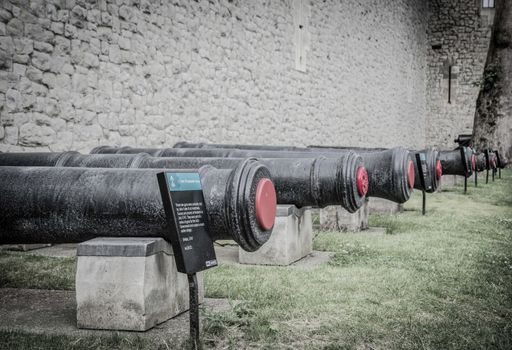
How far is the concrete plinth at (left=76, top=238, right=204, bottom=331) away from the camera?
285 centimetres

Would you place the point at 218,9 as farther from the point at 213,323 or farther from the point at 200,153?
the point at 213,323

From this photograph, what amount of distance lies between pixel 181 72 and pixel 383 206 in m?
3.30

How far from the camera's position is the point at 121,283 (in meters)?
2.88

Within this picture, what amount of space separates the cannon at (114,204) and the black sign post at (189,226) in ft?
0.44

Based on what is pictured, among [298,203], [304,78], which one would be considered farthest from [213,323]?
[304,78]

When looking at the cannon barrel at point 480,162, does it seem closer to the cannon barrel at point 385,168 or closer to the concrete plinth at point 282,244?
the cannon barrel at point 385,168

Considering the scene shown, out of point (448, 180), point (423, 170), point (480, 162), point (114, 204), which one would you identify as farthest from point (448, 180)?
point (114, 204)

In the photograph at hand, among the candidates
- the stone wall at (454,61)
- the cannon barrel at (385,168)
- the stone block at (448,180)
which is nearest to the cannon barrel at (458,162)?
the stone block at (448,180)

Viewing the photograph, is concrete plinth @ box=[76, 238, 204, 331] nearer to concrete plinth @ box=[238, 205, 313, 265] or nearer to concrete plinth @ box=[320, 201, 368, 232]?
concrete plinth @ box=[238, 205, 313, 265]

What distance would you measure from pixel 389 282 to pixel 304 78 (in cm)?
1018

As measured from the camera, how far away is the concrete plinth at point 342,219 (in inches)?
250

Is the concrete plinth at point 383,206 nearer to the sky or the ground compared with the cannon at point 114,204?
nearer to the ground

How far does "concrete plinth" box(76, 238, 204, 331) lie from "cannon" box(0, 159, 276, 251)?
106 mm

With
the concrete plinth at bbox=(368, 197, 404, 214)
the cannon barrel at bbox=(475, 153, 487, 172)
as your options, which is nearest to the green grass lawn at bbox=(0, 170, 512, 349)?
the concrete plinth at bbox=(368, 197, 404, 214)
